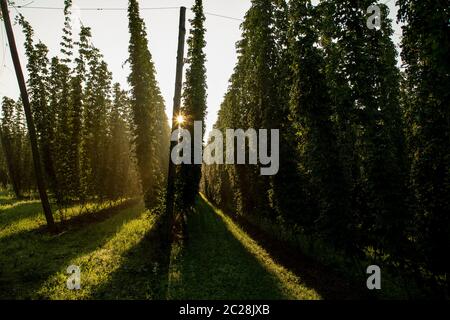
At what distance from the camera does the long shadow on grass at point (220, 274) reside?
36.1 feet

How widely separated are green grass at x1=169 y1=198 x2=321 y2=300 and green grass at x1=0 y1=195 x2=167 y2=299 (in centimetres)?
92

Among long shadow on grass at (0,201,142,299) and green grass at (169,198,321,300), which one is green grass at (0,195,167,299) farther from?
green grass at (169,198,321,300)

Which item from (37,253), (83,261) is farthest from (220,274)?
(37,253)

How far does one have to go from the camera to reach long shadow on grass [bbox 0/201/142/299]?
11.3 meters

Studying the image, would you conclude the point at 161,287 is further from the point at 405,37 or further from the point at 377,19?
the point at 377,19

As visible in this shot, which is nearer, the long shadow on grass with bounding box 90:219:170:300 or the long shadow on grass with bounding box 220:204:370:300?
the long shadow on grass with bounding box 90:219:170:300

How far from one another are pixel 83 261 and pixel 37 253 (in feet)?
9.68

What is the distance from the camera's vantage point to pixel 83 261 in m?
14.2

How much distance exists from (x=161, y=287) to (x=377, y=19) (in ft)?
39.4

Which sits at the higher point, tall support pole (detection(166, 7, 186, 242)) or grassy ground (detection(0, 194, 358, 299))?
tall support pole (detection(166, 7, 186, 242))

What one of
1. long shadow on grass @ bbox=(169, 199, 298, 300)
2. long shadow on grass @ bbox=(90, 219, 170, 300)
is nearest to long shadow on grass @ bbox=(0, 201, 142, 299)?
long shadow on grass @ bbox=(90, 219, 170, 300)

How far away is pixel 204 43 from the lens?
27.9 metres

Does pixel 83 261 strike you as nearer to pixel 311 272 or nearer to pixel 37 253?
pixel 37 253

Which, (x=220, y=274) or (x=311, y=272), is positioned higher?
(x=220, y=274)
